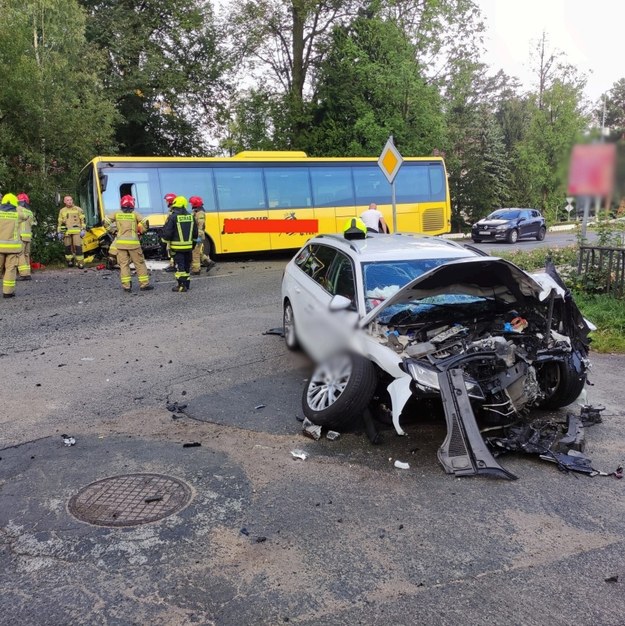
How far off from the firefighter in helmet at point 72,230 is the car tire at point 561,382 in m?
13.6

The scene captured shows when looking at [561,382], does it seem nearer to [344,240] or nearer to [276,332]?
[344,240]

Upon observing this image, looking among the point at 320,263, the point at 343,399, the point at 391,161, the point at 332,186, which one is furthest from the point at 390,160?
the point at 343,399

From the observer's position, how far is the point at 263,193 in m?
17.8

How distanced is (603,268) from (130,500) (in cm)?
832

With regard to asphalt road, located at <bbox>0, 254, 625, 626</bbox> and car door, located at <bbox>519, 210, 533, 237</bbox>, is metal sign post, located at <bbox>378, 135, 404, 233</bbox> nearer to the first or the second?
car door, located at <bbox>519, 210, 533, 237</bbox>

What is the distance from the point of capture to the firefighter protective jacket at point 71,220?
15.6m

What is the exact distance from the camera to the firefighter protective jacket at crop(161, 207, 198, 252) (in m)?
12.0

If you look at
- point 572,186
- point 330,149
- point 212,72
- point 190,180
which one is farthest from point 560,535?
point 212,72

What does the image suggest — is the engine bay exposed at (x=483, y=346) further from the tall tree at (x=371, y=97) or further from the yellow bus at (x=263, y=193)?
the tall tree at (x=371, y=97)

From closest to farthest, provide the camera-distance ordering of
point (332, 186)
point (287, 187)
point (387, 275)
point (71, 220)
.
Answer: point (387, 275)
point (71, 220)
point (287, 187)
point (332, 186)

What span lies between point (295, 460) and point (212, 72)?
87.7 ft

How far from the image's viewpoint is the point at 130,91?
82.4 ft

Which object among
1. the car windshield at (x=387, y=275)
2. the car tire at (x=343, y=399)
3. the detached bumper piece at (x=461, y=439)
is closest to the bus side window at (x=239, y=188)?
the car windshield at (x=387, y=275)

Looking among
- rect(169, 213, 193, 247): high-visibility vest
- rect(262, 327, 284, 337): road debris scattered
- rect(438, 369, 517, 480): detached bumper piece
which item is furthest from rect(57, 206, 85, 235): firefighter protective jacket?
rect(438, 369, 517, 480): detached bumper piece
